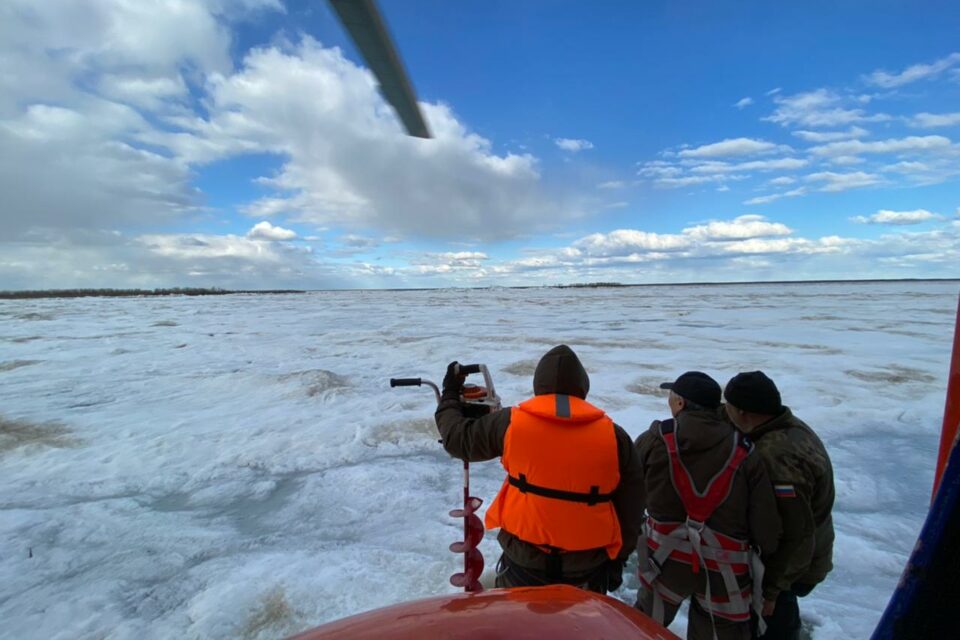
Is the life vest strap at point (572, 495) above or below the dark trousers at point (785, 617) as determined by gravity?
above

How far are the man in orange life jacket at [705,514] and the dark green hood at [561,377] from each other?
44 centimetres

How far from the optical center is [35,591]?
2812 mm

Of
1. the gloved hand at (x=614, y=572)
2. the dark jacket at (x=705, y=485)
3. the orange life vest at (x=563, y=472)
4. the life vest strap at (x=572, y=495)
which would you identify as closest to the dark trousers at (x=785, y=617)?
the dark jacket at (x=705, y=485)

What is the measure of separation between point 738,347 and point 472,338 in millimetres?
6371

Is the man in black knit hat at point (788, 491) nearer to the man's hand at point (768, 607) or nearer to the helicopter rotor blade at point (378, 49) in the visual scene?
the man's hand at point (768, 607)

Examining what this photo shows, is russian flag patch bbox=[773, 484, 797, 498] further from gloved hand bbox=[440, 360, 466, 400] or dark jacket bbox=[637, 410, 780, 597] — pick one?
gloved hand bbox=[440, 360, 466, 400]

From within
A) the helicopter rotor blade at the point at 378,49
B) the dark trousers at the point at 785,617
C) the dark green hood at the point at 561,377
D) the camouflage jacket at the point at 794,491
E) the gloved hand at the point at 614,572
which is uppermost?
the helicopter rotor blade at the point at 378,49

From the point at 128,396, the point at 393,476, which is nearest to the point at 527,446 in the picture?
the point at 393,476

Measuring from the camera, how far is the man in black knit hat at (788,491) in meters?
1.77

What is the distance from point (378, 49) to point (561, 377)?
1122mm

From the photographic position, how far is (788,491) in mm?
1759

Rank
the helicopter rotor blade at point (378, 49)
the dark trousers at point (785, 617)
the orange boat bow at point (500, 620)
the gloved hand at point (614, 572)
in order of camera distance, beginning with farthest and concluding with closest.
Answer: the dark trousers at point (785, 617) → the gloved hand at point (614, 572) → the helicopter rotor blade at point (378, 49) → the orange boat bow at point (500, 620)

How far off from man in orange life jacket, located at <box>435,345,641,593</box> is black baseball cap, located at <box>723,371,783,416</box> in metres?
0.57

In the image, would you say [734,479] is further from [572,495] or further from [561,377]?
[561,377]
